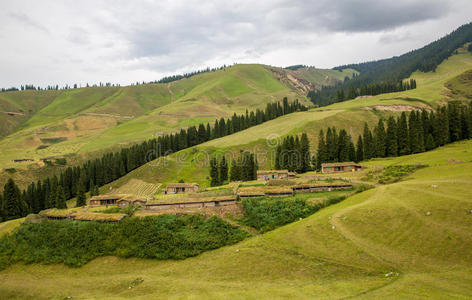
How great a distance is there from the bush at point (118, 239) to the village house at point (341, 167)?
3896cm

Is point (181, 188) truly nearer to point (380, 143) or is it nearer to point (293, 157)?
point (293, 157)

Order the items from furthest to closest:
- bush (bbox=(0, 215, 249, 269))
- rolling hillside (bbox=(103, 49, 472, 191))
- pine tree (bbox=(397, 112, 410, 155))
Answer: rolling hillside (bbox=(103, 49, 472, 191)), pine tree (bbox=(397, 112, 410, 155)), bush (bbox=(0, 215, 249, 269))

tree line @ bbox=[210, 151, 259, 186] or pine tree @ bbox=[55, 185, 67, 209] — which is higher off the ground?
tree line @ bbox=[210, 151, 259, 186]

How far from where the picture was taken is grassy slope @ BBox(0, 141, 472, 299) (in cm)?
2736

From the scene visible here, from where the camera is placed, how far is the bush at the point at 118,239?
143ft

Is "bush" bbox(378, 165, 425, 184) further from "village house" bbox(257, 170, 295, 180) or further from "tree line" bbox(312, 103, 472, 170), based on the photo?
"tree line" bbox(312, 103, 472, 170)

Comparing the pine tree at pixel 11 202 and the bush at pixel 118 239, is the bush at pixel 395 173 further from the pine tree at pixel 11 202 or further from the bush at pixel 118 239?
the pine tree at pixel 11 202

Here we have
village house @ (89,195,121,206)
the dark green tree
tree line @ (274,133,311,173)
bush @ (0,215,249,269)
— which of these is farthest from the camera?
the dark green tree

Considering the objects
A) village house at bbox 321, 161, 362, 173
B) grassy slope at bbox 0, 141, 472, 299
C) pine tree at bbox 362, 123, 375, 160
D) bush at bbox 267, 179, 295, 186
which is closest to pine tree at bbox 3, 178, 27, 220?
Result: grassy slope at bbox 0, 141, 472, 299

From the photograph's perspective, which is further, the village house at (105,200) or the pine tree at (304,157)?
the pine tree at (304,157)

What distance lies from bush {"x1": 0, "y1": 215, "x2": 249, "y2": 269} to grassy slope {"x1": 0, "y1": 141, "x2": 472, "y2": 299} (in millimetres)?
1560

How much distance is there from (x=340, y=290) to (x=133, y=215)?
39.7m

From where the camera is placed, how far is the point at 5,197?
8025 cm

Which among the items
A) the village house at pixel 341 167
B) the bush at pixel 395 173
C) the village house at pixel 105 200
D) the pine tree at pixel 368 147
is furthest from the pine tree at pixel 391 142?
the village house at pixel 105 200
